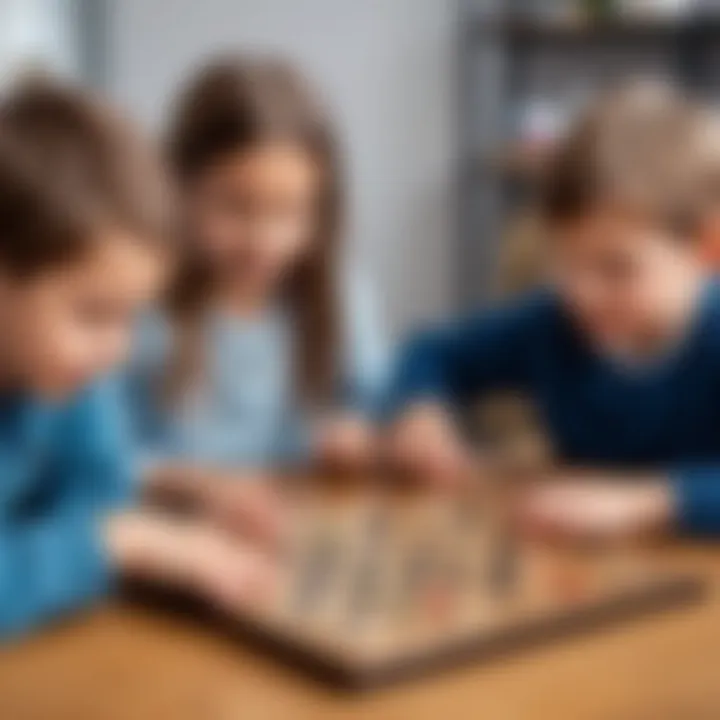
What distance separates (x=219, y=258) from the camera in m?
1.52

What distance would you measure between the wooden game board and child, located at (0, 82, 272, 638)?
6cm

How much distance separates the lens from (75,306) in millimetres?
1022

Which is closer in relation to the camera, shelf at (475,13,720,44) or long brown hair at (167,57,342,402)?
long brown hair at (167,57,342,402)

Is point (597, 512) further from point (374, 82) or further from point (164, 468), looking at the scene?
point (374, 82)

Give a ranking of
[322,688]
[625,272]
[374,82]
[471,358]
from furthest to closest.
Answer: [374,82] → [471,358] → [625,272] → [322,688]

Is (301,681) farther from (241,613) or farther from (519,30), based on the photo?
(519,30)

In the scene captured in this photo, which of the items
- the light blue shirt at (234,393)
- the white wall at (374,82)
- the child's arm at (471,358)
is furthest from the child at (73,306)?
the white wall at (374,82)

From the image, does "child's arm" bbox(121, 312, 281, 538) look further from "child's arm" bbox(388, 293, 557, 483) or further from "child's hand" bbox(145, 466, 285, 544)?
"child's arm" bbox(388, 293, 557, 483)

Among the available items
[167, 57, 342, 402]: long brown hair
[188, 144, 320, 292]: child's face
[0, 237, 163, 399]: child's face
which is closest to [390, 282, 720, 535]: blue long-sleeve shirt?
[167, 57, 342, 402]: long brown hair

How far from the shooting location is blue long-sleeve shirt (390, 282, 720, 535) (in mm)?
1406

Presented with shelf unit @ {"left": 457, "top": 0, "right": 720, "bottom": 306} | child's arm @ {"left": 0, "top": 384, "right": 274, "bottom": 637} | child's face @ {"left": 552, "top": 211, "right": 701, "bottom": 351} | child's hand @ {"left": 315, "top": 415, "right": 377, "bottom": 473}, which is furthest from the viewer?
shelf unit @ {"left": 457, "top": 0, "right": 720, "bottom": 306}

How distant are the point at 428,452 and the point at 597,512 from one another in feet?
0.81

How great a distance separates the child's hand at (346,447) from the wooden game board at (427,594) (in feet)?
0.61

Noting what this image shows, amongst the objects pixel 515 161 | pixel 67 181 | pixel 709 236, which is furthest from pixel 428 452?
pixel 515 161
